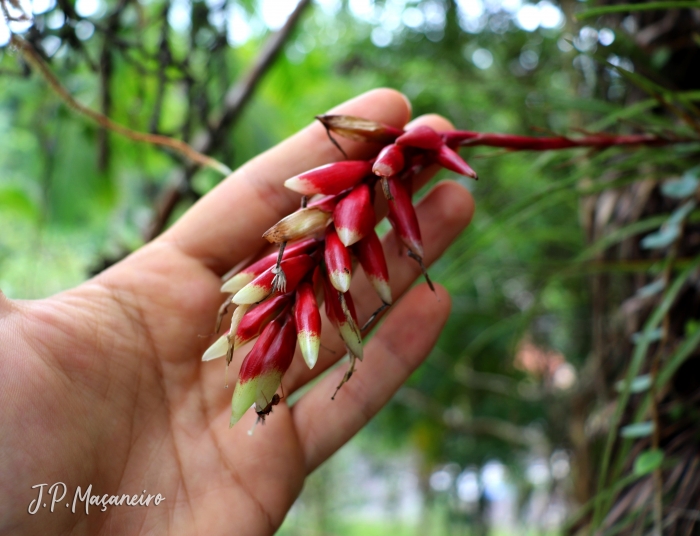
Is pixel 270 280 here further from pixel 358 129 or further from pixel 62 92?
pixel 62 92

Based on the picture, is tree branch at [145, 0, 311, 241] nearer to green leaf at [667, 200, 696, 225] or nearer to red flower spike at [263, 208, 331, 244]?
red flower spike at [263, 208, 331, 244]

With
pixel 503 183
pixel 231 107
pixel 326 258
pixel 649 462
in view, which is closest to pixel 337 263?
pixel 326 258

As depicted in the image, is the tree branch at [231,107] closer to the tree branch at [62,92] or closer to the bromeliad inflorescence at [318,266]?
the tree branch at [62,92]

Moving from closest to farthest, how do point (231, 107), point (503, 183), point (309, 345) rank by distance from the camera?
point (309, 345), point (231, 107), point (503, 183)

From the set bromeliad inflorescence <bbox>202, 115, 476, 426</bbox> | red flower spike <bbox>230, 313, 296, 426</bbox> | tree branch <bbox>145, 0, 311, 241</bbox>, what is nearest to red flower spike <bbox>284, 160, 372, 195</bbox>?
bromeliad inflorescence <bbox>202, 115, 476, 426</bbox>

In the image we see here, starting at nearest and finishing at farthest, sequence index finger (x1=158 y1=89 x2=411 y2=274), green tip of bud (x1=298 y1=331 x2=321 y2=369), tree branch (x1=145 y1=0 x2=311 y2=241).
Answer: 1. green tip of bud (x1=298 y1=331 x2=321 y2=369)
2. index finger (x1=158 y1=89 x2=411 y2=274)
3. tree branch (x1=145 y1=0 x2=311 y2=241)

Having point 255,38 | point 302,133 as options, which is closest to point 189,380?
point 302,133

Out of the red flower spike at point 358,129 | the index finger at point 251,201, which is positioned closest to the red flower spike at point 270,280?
the red flower spike at point 358,129
